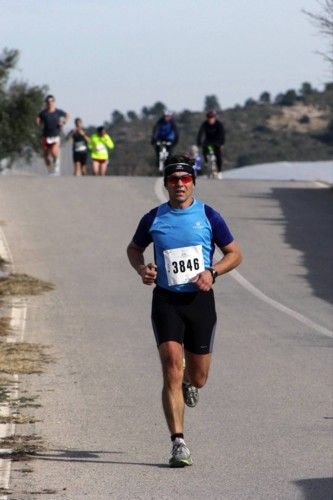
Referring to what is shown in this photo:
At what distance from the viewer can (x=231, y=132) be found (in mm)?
100438

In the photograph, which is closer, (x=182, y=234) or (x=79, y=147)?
(x=182, y=234)

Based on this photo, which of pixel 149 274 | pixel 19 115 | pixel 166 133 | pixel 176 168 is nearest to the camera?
pixel 149 274

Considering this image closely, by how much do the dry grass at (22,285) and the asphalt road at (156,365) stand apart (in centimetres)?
26

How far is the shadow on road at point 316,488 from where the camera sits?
8.74 meters

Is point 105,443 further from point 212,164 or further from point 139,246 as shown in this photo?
point 212,164

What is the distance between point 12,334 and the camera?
53.6 ft

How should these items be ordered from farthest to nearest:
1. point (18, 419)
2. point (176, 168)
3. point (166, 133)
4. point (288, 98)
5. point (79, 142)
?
1. point (288, 98)
2. point (79, 142)
3. point (166, 133)
4. point (18, 419)
5. point (176, 168)

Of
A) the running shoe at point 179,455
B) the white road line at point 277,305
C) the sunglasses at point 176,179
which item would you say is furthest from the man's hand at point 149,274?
the white road line at point 277,305

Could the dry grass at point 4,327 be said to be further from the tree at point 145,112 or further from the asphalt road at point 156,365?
the tree at point 145,112

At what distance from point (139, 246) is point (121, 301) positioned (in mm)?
9220

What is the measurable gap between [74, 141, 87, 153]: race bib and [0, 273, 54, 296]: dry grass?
17.1 metres

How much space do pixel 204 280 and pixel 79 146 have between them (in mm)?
28902

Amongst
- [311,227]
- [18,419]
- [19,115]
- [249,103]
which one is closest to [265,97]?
[249,103]

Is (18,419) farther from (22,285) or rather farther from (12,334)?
(22,285)
